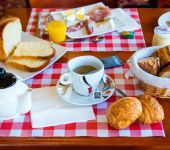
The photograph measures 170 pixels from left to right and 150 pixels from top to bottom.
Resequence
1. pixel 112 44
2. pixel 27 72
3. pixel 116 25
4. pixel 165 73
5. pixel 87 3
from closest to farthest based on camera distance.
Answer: pixel 165 73
pixel 27 72
pixel 112 44
pixel 116 25
pixel 87 3

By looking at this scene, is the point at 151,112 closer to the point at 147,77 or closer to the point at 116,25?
the point at 147,77

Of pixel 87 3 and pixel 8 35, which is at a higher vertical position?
pixel 8 35

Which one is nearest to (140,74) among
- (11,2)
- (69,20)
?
(69,20)

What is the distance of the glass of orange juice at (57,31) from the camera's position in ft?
4.14

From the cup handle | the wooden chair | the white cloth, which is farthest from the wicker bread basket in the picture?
the wooden chair

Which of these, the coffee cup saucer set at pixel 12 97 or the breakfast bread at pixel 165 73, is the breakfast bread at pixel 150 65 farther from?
the coffee cup saucer set at pixel 12 97

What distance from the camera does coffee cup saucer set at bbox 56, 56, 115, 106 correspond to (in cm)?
93

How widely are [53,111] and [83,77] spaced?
14cm

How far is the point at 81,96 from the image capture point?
980 millimetres

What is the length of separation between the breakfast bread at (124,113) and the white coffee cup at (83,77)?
0.12 m

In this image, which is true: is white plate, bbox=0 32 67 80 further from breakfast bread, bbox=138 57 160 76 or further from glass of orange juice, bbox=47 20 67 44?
breakfast bread, bbox=138 57 160 76

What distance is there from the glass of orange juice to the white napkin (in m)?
0.33

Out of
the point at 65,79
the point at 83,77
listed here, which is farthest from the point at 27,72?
the point at 83,77

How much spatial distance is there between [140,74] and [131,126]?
0.16 metres
